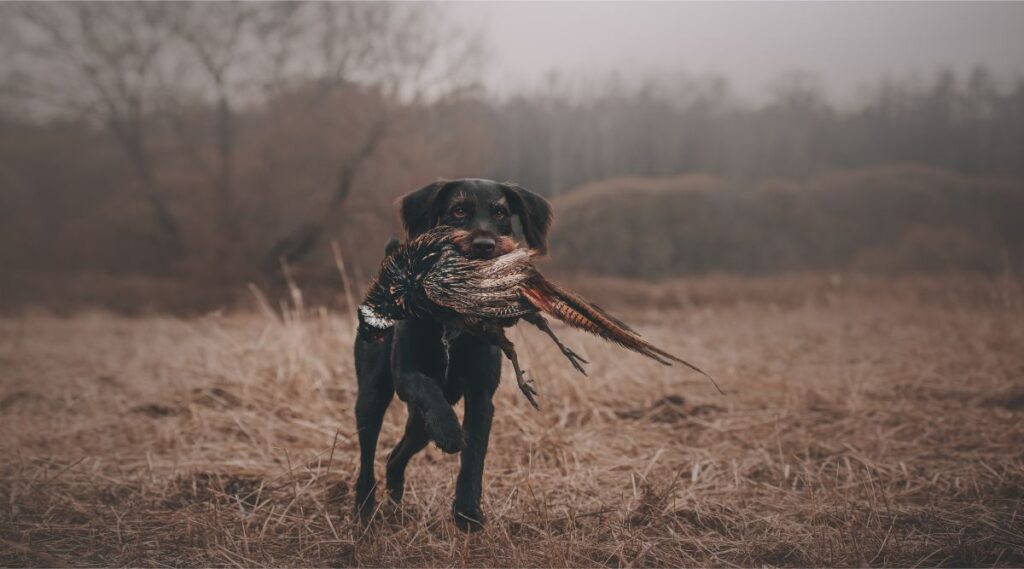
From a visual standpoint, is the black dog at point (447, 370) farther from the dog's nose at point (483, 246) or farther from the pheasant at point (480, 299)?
the pheasant at point (480, 299)

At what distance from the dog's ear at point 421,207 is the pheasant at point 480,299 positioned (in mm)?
383

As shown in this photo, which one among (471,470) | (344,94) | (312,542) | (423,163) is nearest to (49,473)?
(312,542)

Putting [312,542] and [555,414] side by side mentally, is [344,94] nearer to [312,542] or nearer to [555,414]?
[555,414]

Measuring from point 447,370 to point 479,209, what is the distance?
0.64m

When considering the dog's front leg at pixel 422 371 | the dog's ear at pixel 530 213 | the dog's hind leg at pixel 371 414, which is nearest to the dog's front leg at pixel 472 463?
the dog's front leg at pixel 422 371

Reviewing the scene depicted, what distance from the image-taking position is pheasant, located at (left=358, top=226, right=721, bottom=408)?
2.23 metres

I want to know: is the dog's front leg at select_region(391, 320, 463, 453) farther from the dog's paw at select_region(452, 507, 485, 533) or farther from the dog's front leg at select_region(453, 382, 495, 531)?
the dog's paw at select_region(452, 507, 485, 533)

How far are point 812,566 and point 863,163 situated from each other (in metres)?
12.5

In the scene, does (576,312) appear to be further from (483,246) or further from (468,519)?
(468,519)

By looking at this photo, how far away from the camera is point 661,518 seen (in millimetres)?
3076

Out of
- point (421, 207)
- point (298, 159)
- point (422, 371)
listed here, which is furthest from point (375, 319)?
point (298, 159)

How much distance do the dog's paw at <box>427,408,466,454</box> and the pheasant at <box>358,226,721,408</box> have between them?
0.82ft

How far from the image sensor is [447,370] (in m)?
2.69

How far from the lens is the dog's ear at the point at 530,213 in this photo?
2998 millimetres
